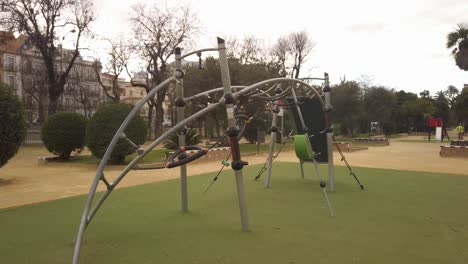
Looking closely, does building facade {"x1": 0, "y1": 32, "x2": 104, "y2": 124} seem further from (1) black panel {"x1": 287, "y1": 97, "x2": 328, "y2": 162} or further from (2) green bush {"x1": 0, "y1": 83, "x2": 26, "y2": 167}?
(1) black panel {"x1": 287, "y1": 97, "x2": 328, "y2": 162}

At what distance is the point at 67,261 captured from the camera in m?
3.54

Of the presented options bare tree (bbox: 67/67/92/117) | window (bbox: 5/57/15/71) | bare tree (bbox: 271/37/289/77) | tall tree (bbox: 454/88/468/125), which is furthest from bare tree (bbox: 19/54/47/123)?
tall tree (bbox: 454/88/468/125)

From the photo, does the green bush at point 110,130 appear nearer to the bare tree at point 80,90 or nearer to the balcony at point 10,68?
the bare tree at point 80,90

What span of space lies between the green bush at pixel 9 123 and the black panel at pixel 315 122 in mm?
6312

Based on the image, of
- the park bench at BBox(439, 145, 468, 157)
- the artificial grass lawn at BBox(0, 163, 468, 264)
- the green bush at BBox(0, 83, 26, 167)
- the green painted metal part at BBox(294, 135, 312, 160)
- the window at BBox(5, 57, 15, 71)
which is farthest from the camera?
the window at BBox(5, 57, 15, 71)

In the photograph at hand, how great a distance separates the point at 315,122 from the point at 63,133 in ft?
32.2

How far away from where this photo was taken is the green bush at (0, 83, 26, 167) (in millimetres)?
8391

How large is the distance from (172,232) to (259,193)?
2.95m

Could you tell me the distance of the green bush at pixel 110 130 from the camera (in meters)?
11.9

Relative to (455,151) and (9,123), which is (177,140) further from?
(455,151)

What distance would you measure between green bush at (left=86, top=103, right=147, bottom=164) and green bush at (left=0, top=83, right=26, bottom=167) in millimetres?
3107

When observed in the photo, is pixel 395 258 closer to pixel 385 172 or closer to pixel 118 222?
pixel 118 222

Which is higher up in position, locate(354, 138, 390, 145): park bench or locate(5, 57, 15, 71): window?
locate(5, 57, 15, 71): window

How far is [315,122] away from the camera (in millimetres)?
7828
